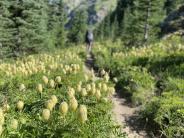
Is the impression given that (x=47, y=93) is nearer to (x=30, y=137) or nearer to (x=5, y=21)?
(x=30, y=137)

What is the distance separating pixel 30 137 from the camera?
5.63 m

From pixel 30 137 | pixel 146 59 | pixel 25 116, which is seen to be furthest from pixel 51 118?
pixel 146 59

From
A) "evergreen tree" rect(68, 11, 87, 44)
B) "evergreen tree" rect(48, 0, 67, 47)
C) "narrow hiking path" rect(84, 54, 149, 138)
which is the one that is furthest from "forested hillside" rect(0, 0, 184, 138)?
"evergreen tree" rect(68, 11, 87, 44)

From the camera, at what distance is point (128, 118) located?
37.4 feet

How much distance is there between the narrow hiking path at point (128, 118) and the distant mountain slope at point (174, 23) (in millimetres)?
21361

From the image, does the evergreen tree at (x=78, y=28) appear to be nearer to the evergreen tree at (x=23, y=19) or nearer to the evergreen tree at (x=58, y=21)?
the evergreen tree at (x=58, y=21)

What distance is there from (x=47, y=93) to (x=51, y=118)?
8.82 ft

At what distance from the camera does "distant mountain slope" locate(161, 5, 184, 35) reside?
3503 centimetres

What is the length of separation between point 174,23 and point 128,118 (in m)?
26.3

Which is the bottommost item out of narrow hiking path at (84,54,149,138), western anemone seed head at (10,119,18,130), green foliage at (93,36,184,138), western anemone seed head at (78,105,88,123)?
narrow hiking path at (84,54,149,138)

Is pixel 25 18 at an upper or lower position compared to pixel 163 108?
upper

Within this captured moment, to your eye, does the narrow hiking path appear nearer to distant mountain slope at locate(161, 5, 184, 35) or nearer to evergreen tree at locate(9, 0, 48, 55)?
evergreen tree at locate(9, 0, 48, 55)

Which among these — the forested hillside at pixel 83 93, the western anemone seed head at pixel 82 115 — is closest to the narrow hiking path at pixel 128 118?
the forested hillside at pixel 83 93

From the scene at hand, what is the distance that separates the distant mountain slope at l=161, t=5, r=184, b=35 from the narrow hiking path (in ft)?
70.1
